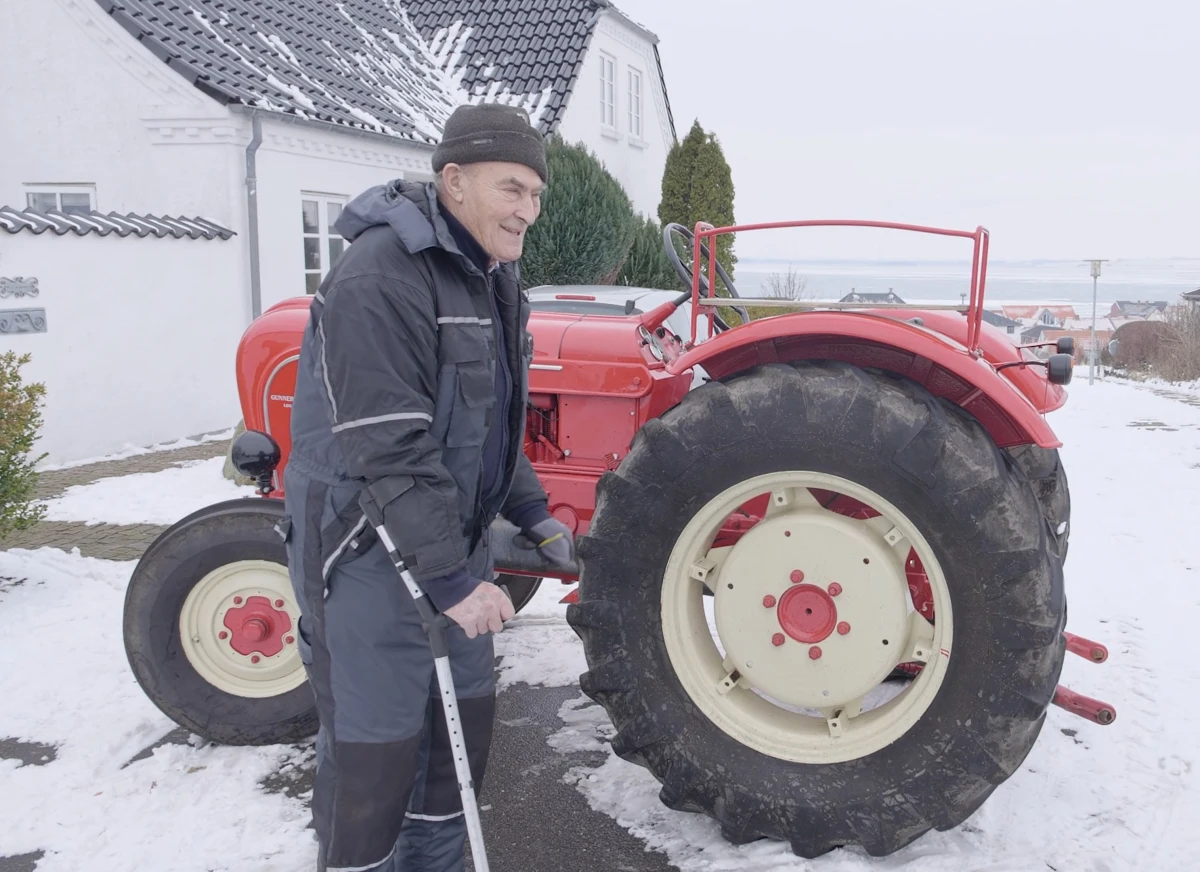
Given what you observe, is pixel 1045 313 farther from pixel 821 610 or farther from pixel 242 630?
pixel 242 630

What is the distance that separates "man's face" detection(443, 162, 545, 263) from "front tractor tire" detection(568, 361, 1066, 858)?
0.73 meters

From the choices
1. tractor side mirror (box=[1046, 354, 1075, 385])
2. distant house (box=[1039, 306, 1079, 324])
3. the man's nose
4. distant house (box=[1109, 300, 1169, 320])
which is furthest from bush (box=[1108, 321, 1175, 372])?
the man's nose

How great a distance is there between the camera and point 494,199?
1903 millimetres

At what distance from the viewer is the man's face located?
74.7 inches

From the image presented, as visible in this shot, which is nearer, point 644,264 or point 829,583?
point 829,583

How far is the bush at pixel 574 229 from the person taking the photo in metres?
10.9

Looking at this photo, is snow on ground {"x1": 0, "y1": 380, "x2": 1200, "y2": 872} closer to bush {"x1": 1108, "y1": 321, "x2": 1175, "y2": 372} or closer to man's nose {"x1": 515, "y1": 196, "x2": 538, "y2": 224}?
man's nose {"x1": 515, "y1": 196, "x2": 538, "y2": 224}

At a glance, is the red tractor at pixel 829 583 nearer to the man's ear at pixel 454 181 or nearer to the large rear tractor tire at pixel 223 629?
the man's ear at pixel 454 181

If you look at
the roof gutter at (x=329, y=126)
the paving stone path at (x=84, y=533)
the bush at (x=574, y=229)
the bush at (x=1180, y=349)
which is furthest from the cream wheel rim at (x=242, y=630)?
the bush at (x=1180, y=349)

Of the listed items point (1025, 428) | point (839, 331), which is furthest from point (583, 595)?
point (1025, 428)

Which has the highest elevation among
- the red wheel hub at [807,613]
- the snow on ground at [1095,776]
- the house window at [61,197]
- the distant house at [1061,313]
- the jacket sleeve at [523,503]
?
the house window at [61,197]

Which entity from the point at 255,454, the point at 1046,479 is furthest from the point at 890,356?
the point at 255,454

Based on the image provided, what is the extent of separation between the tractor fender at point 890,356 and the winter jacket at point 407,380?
2.64 ft

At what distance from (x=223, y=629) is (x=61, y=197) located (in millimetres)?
7631
